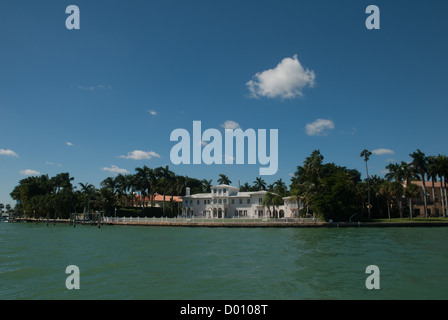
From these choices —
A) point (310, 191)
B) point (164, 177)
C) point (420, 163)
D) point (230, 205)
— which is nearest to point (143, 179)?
point (164, 177)

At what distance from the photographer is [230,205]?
257 ft

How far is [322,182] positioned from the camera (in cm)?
5850

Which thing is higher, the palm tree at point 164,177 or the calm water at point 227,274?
the palm tree at point 164,177

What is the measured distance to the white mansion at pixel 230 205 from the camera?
239 ft

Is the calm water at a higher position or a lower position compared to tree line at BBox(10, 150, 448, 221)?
lower

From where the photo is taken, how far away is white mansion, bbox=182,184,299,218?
2872 inches

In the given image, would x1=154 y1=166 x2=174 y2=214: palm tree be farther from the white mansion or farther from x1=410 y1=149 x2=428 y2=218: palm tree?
x1=410 y1=149 x2=428 y2=218: palm tree

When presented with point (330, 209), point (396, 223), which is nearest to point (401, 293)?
point (330, 209)

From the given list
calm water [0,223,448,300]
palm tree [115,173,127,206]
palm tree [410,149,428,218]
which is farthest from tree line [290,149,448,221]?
palm tree [115,173,127,206]

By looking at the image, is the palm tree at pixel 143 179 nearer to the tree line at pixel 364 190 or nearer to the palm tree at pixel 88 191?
the palm tree at pixel 88 191

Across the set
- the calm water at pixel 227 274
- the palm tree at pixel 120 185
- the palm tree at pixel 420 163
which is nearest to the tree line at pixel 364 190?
the palm tree at pixel 420 163

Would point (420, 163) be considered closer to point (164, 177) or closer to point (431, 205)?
point (431, 205)

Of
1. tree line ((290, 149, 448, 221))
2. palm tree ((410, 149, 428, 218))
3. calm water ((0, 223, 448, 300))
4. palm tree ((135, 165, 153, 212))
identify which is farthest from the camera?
palm tree ((135, 165, 153, 212))
